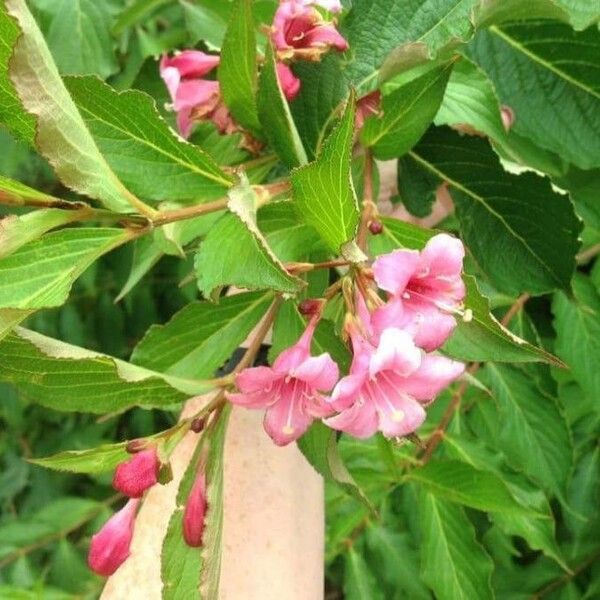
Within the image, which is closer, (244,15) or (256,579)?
(244,15)

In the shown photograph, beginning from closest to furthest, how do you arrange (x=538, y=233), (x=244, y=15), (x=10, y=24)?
(x=10, y=24) → (x=244, y=15) → (x=538, y=233)

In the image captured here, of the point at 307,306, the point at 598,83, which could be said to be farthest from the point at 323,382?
the point at 598,83

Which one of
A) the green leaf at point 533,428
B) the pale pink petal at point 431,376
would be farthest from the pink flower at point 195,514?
the green leaf at point 533,428

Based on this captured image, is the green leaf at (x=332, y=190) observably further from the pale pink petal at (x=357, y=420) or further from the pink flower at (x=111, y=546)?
the pink flower at (x=111, y=546)

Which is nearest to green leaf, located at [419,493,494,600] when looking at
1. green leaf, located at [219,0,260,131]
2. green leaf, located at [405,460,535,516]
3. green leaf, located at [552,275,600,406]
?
green leaf, located at [405,460,535,516]

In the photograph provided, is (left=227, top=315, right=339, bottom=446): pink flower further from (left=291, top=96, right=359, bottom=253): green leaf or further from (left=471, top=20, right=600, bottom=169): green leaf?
(left=471, top=20, right=600, bottom=169): green leaf

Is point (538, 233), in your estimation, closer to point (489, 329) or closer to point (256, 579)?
point (489, 329)
